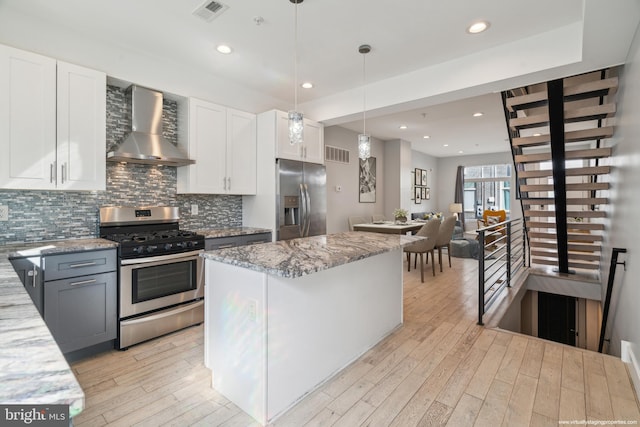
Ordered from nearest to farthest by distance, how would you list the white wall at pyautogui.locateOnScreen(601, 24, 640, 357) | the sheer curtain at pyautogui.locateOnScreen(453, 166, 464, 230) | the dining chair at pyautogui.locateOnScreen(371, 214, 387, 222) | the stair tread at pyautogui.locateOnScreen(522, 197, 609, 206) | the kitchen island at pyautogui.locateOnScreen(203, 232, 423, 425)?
the kitchen island at pyautogui.locateOnScreen(203, 232, 423, 425) → the white wall at pyautogui.locateOnScreen(601, 24, 640, 357) → the stair tread at pyautogui.locateOnScreen(522, 197, 609, 206) → the dining chair at pyautogui.locateOnScreen(371, 214, 387, 222) → the sheer curtain at pyautogui.locateOnScreen(453, 166, 464, 230)

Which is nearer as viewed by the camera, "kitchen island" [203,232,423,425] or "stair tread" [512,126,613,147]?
"kitchen island" [203,232,423,425]

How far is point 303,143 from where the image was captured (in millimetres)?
4145

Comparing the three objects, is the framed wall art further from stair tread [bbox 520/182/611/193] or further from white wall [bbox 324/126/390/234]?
stair tread [bbox 520/182/611/193]

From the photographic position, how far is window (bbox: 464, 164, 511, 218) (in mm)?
9992

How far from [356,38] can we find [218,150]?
1.89 metres

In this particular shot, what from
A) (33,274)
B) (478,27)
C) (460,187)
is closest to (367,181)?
(478,27)

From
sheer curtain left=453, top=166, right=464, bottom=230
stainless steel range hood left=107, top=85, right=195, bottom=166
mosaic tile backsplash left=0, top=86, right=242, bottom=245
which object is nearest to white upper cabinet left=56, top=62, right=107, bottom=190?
stainless steel range hood left=107, top=85, right=195, bottom=166

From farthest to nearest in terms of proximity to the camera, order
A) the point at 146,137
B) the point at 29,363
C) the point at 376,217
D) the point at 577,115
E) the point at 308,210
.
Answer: the point at 376,217 < the point at 308,210 < the point at 577,115 < the point at 146,137 < the point at 29,363

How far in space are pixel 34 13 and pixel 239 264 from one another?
106 inches

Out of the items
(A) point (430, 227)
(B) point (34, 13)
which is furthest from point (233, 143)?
(A) point (430, 227)

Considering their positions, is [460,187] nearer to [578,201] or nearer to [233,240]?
[578,201]

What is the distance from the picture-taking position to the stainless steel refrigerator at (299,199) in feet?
12.6

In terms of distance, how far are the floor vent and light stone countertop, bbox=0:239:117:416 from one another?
16.6 feet

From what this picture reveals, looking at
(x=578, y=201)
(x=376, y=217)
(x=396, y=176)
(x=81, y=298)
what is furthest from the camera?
(x=396, y=176)
